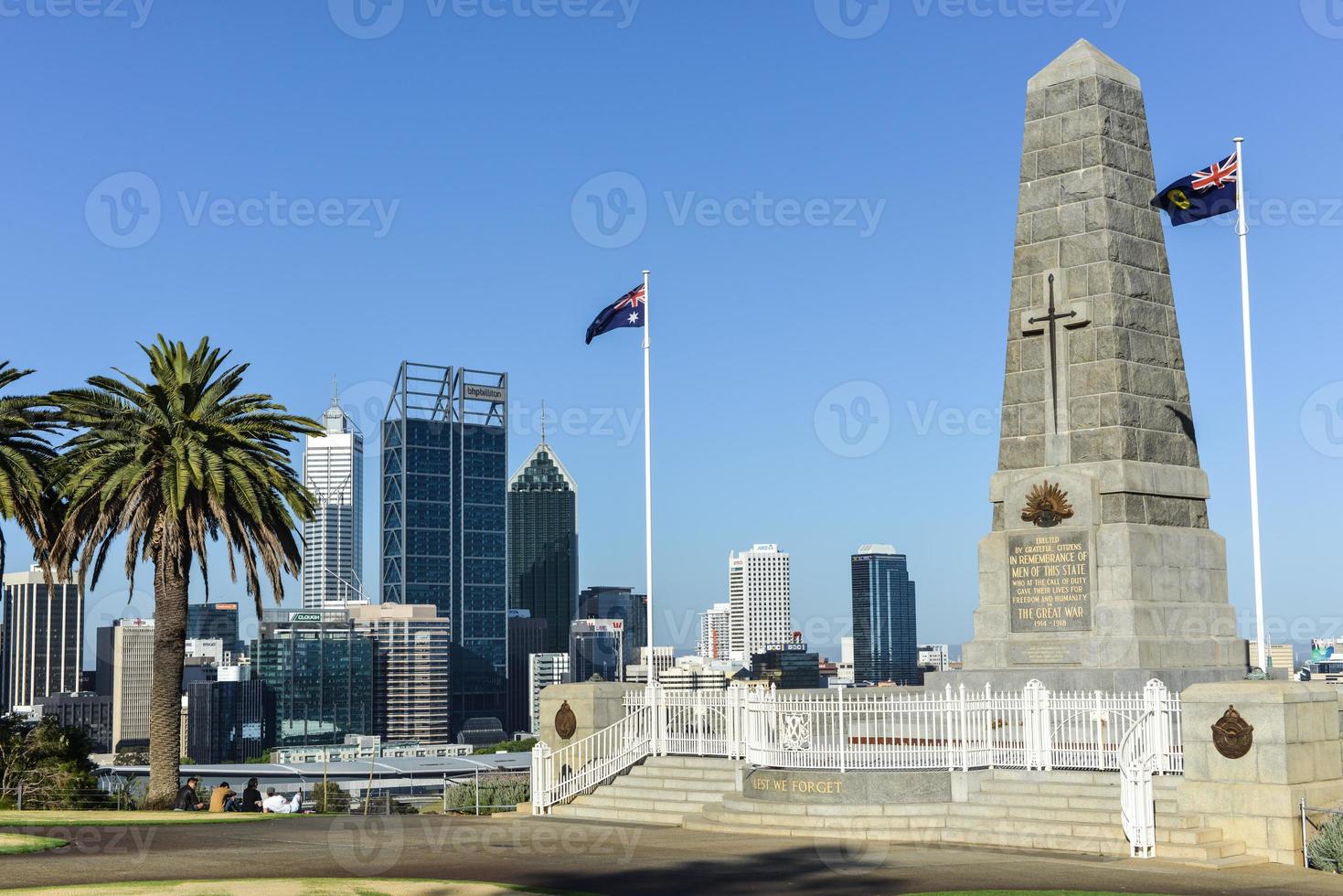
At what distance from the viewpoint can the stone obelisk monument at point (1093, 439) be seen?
29703 millimetres

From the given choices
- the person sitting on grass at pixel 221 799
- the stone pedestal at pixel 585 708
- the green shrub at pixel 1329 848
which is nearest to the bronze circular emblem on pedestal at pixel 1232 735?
the green shrub at pixel 1329 848

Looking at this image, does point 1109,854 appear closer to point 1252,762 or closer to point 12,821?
point 1252,762

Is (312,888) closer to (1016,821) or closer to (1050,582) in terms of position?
(1016,821)

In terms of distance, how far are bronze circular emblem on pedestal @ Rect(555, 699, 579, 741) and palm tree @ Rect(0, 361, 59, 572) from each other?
12.7 metres

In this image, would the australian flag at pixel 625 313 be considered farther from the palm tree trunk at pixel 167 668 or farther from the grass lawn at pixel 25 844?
the grass lawn at pixel 25 844

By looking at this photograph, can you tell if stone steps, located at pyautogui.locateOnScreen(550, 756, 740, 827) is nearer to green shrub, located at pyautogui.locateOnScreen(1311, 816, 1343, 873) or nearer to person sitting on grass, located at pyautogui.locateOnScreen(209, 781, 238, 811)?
person sitting on grass, located at pyautogui.locateOnScreen(209, 781, 238, 811)

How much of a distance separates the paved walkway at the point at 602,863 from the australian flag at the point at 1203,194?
1340 cm

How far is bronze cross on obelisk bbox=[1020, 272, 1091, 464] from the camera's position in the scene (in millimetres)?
31000

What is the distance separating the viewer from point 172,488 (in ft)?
107

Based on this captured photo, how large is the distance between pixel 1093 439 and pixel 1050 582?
3029 mm

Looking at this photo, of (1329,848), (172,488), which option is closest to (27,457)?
(172,488)

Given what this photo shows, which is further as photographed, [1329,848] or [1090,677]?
[1090,677]

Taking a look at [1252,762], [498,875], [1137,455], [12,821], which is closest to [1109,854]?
[1252,762]

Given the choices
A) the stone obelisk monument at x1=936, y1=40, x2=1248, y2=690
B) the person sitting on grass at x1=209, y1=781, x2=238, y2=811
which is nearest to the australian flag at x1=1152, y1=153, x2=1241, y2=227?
the stone obelisk monument at x1=936, y1=40, x2=1248, y2=690
